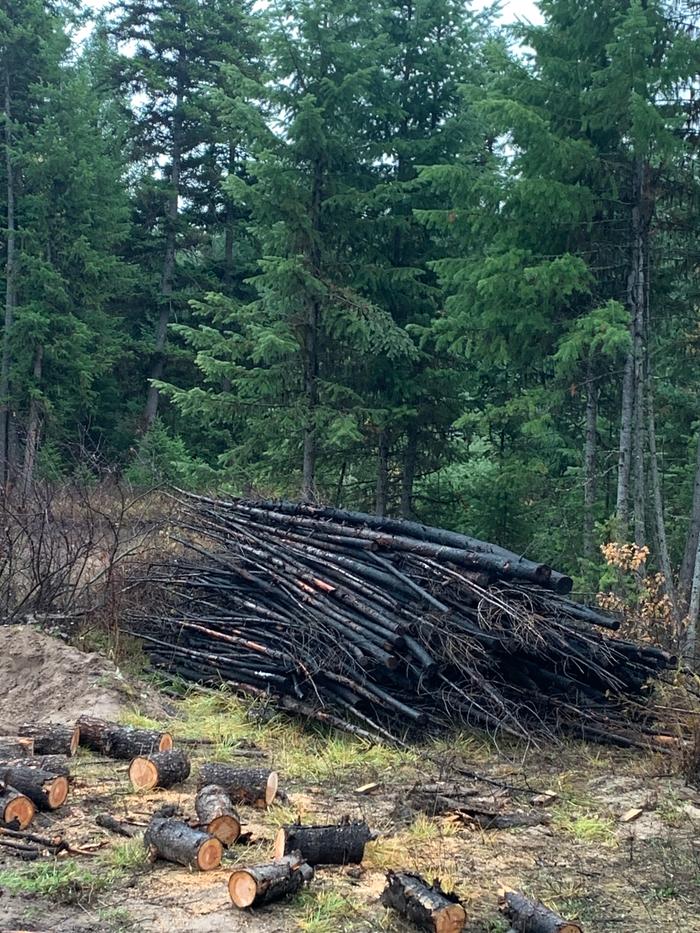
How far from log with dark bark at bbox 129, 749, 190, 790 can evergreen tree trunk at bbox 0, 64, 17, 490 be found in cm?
1766

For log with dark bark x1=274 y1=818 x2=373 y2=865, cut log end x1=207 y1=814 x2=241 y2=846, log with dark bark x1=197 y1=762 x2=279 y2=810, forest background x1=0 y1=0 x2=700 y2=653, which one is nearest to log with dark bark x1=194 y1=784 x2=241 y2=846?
cut log end x1=207 y1=814 x2=241 y2=846

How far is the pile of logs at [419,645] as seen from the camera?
7840 mm

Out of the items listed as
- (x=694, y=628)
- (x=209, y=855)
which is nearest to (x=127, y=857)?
(x=209, y=855)

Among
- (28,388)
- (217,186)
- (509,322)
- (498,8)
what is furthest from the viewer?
(217,186)

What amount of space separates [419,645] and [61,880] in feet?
12.9

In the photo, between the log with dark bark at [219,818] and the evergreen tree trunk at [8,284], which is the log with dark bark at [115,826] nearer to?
the log with dark bark at [219,818]

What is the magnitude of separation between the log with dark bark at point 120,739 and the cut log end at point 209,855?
2049 millimetres

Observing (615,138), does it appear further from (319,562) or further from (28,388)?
(28,388)

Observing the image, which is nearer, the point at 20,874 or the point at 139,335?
the point at 20,874

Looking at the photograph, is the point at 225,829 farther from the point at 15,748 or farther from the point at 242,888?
the point at 15,748

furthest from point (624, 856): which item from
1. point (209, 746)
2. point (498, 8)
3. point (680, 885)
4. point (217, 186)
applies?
point (217, 186)

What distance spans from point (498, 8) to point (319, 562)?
13.3m

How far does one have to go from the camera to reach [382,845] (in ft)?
17.6

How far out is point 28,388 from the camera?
73.7ft
